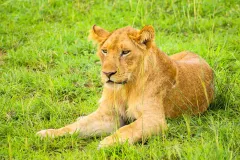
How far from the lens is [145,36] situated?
175 inches

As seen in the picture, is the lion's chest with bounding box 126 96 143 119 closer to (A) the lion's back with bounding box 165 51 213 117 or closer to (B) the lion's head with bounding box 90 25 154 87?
(B) the lion's head with bounding box 90 25 154 87

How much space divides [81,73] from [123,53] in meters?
1.90

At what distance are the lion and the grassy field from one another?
12 cm

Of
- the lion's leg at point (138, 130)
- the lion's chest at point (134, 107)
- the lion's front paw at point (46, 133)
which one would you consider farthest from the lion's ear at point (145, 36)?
the lion's front paw at point (46, 133)

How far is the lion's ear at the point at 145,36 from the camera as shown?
14.4ft

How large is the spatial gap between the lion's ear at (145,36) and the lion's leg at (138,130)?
2.10ft

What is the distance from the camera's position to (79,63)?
6.52m

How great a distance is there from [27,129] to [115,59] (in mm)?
1055

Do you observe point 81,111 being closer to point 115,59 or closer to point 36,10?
point 115,59

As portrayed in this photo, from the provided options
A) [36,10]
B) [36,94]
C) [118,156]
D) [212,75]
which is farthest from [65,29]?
[118,156]

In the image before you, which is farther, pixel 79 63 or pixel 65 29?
pixel 65 29

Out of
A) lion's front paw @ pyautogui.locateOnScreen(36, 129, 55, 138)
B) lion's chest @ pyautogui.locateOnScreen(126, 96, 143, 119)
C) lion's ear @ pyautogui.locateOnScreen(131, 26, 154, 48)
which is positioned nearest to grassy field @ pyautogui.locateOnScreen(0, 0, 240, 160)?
lion's front paw @ pyautogui.locateOnScreen(36, 129, 55, 138)

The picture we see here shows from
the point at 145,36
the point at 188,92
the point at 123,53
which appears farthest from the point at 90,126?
the point at 188,92

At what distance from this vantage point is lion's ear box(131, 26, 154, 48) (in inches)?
173
